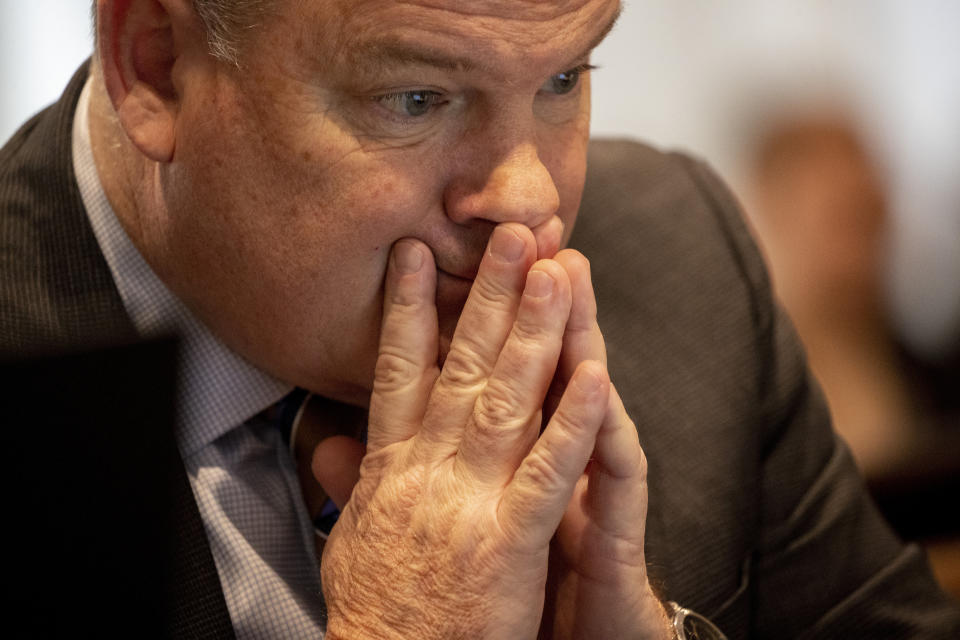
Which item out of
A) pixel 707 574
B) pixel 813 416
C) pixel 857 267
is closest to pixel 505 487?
pixel 707 574

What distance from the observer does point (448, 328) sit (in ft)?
3.98

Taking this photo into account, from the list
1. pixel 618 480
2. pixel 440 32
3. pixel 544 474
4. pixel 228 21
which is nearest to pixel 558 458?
pixel 544 474

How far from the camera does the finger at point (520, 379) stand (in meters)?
1.09

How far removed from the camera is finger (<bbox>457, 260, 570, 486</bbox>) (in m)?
1.09

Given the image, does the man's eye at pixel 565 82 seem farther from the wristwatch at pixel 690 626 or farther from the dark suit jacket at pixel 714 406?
the wristwatch at pixel 690 626

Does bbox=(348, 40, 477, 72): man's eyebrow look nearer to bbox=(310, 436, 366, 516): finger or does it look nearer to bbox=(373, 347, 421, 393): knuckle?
bbox=(373, 347, 421, 393): knuckle

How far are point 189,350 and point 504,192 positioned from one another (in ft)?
1.60

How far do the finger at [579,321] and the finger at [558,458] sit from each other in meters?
0.06

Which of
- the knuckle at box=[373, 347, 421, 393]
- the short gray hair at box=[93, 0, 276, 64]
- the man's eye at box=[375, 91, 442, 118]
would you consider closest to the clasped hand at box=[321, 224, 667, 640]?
the knuckle at box=[373, 347, 421, 393]

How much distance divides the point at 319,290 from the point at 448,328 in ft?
0.50

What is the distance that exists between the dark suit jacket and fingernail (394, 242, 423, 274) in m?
0.42

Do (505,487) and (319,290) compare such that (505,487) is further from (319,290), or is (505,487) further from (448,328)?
(319,290)

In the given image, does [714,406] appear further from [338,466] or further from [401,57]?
[401,57]

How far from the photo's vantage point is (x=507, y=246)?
1127 millimetres
